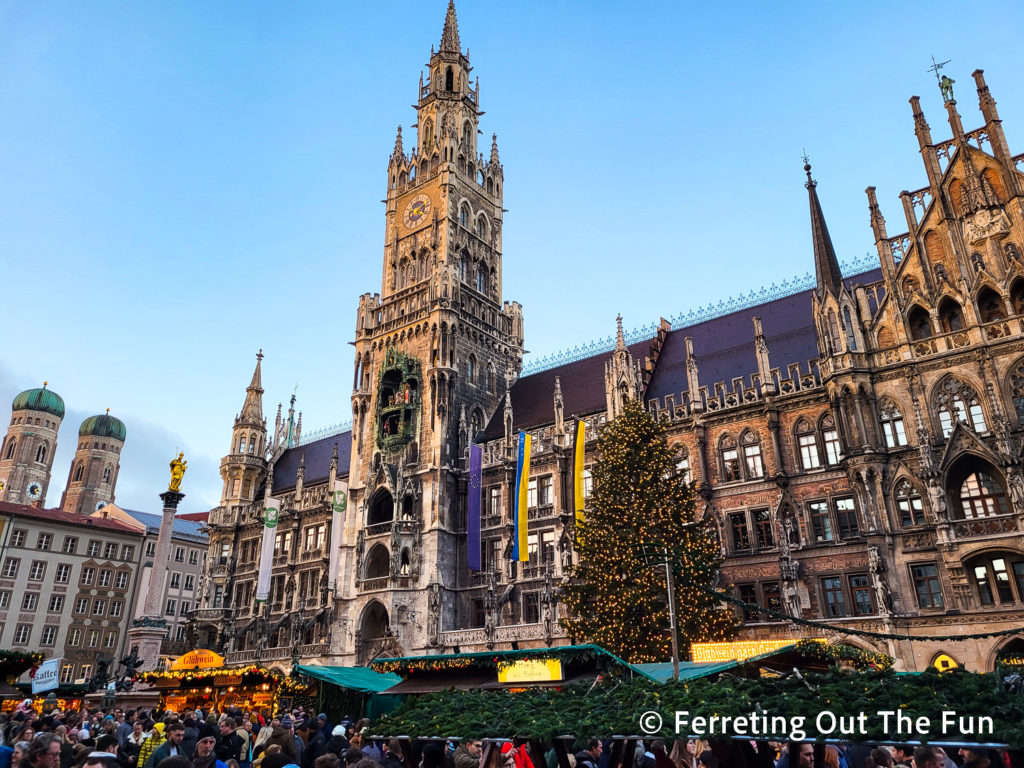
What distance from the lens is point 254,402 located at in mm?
61219

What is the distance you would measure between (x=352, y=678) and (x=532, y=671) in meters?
7.54

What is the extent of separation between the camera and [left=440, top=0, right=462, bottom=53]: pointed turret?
55.3m

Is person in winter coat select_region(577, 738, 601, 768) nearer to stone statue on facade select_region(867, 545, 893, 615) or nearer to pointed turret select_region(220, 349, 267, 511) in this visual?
stone statue on facade select_region(867, 545, 893, 615)

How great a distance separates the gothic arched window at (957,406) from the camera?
27.6 m

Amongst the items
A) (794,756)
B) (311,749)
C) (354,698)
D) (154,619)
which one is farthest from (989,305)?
(154,619)

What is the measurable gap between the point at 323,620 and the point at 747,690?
41.8 meters

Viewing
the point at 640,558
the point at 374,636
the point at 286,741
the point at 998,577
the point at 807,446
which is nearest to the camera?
the point at 286,741

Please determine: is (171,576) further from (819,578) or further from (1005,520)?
(1005,520)

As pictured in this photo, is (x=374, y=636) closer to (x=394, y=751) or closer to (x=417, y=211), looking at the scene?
(x=417, y=211)

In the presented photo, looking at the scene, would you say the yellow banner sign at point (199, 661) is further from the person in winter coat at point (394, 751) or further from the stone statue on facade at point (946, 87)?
the stone statue on facade at point (946, 87)

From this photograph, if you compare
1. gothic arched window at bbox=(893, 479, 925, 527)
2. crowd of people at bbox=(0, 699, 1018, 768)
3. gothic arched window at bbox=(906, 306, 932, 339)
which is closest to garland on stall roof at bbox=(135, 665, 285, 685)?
crowd of people at bbox=(0, 699, 1018, 768)

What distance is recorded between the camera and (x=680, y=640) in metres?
23.8

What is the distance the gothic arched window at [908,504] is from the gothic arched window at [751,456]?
5.77 m

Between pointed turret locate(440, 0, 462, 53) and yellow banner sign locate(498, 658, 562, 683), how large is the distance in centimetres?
5068
